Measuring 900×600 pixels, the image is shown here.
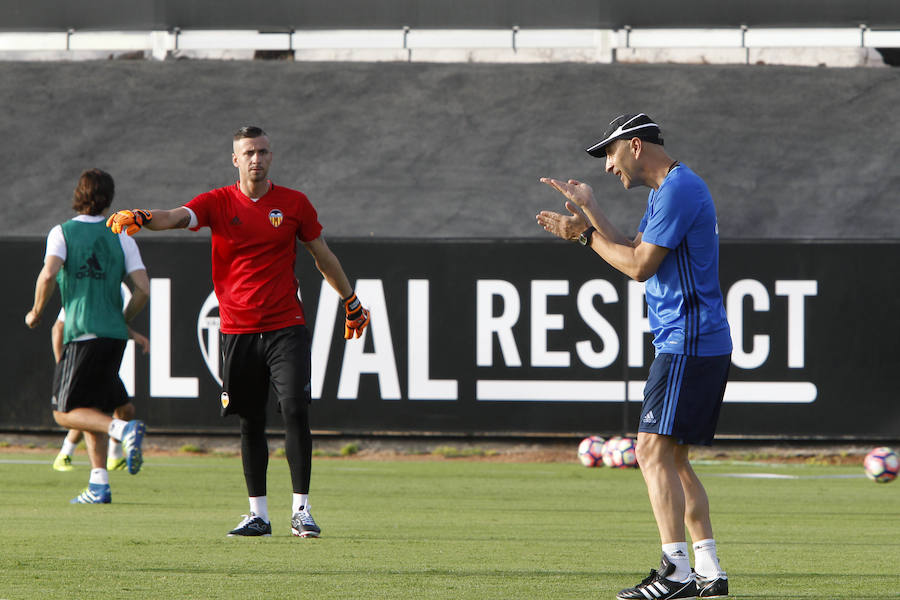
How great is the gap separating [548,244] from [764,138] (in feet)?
26.2

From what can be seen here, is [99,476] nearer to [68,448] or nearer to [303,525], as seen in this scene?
[303,525]

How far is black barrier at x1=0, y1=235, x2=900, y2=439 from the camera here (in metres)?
15.5

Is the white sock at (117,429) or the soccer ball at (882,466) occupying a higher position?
the white sock at (117,429)

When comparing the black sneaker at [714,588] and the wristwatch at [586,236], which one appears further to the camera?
the wristwatch at [586,236]

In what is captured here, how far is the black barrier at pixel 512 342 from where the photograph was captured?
1548 centimetres

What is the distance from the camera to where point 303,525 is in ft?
25.1

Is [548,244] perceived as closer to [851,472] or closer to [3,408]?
[851,472]

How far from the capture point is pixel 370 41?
1021 inches

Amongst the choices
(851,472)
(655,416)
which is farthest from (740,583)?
(851,472)

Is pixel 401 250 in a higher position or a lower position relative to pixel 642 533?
higher

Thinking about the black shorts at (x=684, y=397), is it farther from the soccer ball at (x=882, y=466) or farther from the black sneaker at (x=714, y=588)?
the soccer ball at (x=882, y=466)

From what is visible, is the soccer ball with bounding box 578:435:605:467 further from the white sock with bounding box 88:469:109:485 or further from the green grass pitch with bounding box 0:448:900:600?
the white sock with bounding box 88:469:109:485

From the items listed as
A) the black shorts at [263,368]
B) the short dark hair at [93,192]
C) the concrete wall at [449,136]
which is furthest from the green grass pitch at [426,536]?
the concrete wall at [449,136]

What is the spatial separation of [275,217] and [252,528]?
1784mm
